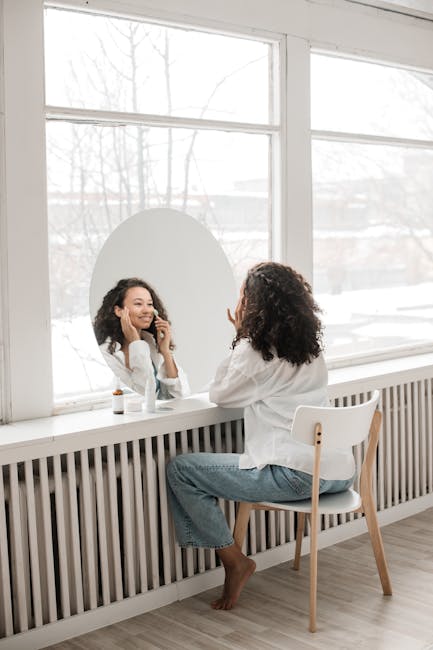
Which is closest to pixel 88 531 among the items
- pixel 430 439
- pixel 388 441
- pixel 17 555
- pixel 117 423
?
pixel 17 555

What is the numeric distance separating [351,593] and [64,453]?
1.23 meters

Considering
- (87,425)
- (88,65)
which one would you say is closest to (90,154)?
(88,65)

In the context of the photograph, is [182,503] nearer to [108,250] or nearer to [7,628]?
[7,628]

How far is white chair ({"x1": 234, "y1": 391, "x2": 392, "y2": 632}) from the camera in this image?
3010 millimetres

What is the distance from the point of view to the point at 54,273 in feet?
10.7

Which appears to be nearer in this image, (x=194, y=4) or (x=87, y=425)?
(x=87, y=425)

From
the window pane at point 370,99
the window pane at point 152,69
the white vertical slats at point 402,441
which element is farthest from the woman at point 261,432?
the window pane at point 370,99

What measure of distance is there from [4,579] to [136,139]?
5.54ft

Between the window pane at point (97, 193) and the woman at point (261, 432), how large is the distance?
52cm

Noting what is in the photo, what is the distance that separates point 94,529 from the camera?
313cm

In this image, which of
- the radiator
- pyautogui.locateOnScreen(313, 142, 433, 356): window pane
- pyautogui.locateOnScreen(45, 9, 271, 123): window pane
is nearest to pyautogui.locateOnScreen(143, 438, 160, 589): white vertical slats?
the radiator

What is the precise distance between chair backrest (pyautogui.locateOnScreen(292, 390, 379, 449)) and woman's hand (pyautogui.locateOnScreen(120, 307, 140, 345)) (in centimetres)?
72

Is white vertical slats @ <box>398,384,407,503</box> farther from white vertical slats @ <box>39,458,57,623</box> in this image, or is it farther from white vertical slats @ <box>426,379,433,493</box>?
white vertical slats @ <box>39,458,57,623</box>

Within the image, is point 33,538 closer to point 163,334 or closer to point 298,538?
point 163,334
